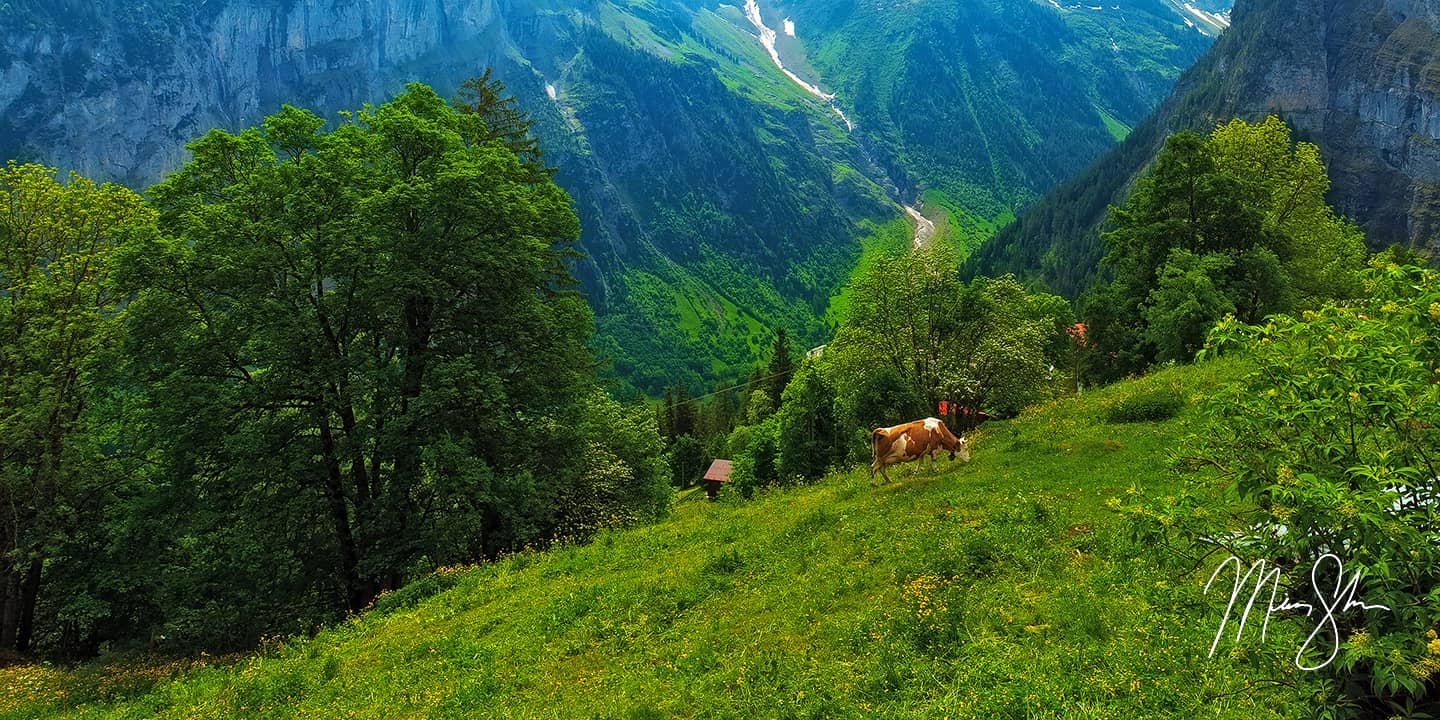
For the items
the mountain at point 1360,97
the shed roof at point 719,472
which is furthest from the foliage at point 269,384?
the mountain at point 1360,97

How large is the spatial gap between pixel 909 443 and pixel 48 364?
28716 millimetres

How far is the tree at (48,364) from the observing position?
22.6 metres

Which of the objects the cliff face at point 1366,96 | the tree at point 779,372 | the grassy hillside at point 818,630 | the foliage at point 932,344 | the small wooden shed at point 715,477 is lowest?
the small wooden shed at point 715,477

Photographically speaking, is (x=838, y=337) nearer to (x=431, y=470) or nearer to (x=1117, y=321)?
(x=1117, y=321)

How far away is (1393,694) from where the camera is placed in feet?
14.5

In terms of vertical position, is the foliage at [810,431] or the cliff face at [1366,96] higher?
the cliff face at [1366,96]

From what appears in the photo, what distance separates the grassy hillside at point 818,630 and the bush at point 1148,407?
104 cm

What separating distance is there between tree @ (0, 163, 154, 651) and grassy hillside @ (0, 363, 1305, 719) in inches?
197

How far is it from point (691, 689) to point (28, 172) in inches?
1212

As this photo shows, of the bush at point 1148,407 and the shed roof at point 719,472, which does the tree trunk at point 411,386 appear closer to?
the bush at point 1148,407

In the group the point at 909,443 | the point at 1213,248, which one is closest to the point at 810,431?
the point at 1213,248

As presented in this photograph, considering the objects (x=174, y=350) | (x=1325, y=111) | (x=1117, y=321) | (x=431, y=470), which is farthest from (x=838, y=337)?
(x=1325, y=111)

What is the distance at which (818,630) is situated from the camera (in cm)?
1216

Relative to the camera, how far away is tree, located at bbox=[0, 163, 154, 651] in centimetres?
2256
